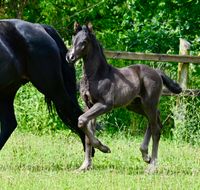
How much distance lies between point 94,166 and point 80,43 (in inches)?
60.9

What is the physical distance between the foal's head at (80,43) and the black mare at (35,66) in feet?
2.35

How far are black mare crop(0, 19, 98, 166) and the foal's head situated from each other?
71 cm

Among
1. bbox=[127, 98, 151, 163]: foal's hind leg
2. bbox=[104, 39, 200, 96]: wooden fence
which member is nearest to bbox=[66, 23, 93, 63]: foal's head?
bbox=[127, 98, 151, 163]: foal's hind leg

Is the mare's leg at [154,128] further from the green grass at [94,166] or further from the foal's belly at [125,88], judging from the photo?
the foal's belly at [125,88]

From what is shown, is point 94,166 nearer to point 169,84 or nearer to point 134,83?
point 134,83

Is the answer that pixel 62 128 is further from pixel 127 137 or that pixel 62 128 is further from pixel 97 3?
pixel 97 3

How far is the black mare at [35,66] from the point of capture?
26.4ft

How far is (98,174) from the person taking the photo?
288 inches

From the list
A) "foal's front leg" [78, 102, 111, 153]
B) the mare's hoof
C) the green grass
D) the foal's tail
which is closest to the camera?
the green grass

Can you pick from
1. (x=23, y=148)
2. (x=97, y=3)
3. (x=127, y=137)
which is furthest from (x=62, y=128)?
(x=97, y=3)

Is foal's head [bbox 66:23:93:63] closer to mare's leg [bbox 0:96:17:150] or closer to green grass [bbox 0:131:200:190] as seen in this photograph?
green grass [bbox 0:131:200:190]

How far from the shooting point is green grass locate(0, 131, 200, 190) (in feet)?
21.6

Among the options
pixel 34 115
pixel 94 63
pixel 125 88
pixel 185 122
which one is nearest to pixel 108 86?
pixel 125 88

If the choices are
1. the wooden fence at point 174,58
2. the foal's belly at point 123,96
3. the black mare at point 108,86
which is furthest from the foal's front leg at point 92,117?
the wooden fence at point 174,58
